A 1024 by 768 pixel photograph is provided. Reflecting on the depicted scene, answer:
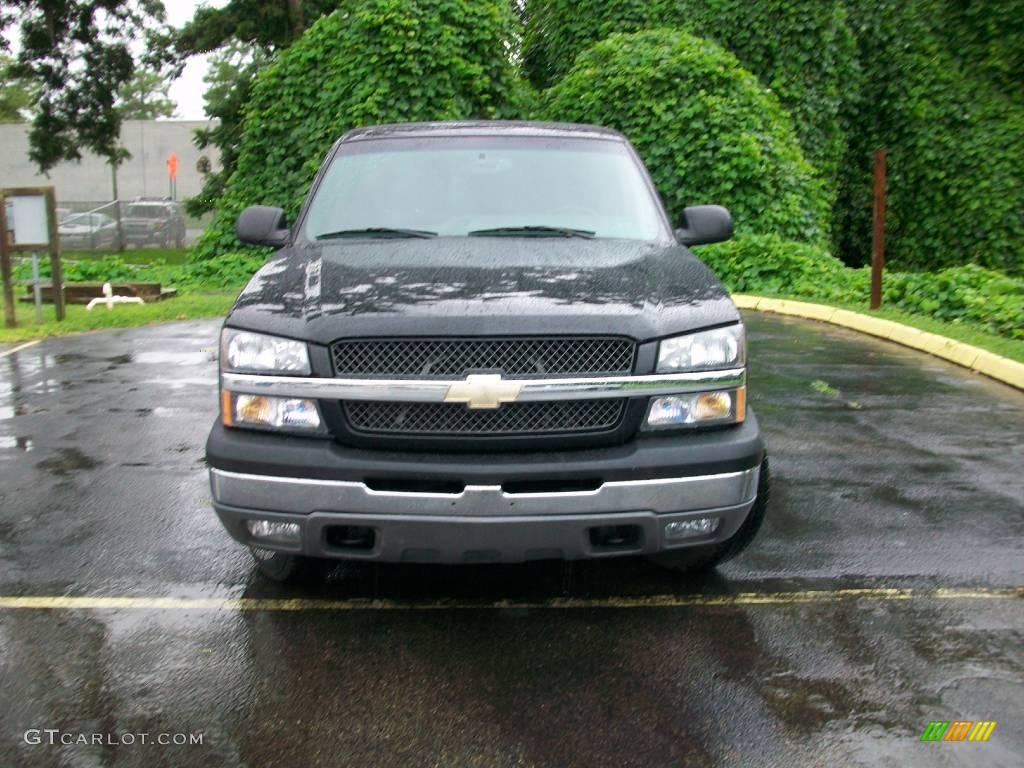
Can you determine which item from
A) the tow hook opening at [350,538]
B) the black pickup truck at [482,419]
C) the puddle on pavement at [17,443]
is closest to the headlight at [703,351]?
the black pickup truck at [482,419]

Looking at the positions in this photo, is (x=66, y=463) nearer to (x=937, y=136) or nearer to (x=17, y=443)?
(x=17, y=443)

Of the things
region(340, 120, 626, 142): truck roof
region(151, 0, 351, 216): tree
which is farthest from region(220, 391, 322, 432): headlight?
region(151, 0, 351, 216): tree

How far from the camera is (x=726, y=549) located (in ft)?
13.8

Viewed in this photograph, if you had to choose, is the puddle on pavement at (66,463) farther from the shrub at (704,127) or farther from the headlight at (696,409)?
the shrub at (704,127)

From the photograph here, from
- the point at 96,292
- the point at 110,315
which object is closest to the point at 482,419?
the point at 110,315

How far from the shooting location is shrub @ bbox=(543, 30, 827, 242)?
1611cm

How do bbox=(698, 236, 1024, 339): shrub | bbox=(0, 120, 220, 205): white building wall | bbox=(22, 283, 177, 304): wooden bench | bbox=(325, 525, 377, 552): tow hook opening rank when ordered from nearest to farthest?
bbox=(325, 525, 377, 552): tow hook opening, bbox=(698, 236, 1024, 339): shrub, bbox=(22, 283, 177, 304): wooden bench, bbox=(0, 120, 220, 205): white building wall

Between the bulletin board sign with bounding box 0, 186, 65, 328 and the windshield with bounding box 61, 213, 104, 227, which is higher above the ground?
the bulletin board sign with bounding box 0, 186, 65, 328

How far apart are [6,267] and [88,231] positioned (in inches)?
994

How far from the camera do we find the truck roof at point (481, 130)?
5.42 m

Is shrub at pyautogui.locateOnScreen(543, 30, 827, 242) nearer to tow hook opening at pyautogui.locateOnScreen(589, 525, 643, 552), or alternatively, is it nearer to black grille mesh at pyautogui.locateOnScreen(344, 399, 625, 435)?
black grille mesh at pyautogui.locateOnScreen(344, 399, 625, 435)

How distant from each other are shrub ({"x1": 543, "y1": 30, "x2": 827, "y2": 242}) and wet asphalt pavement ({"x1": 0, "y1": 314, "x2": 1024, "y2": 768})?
10.6 metres

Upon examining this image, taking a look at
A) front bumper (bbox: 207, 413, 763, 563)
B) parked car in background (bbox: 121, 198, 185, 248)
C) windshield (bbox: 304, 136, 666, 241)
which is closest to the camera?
front bumper (bbox: 207, 413, 763, 563)

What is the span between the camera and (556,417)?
3.65 metres
